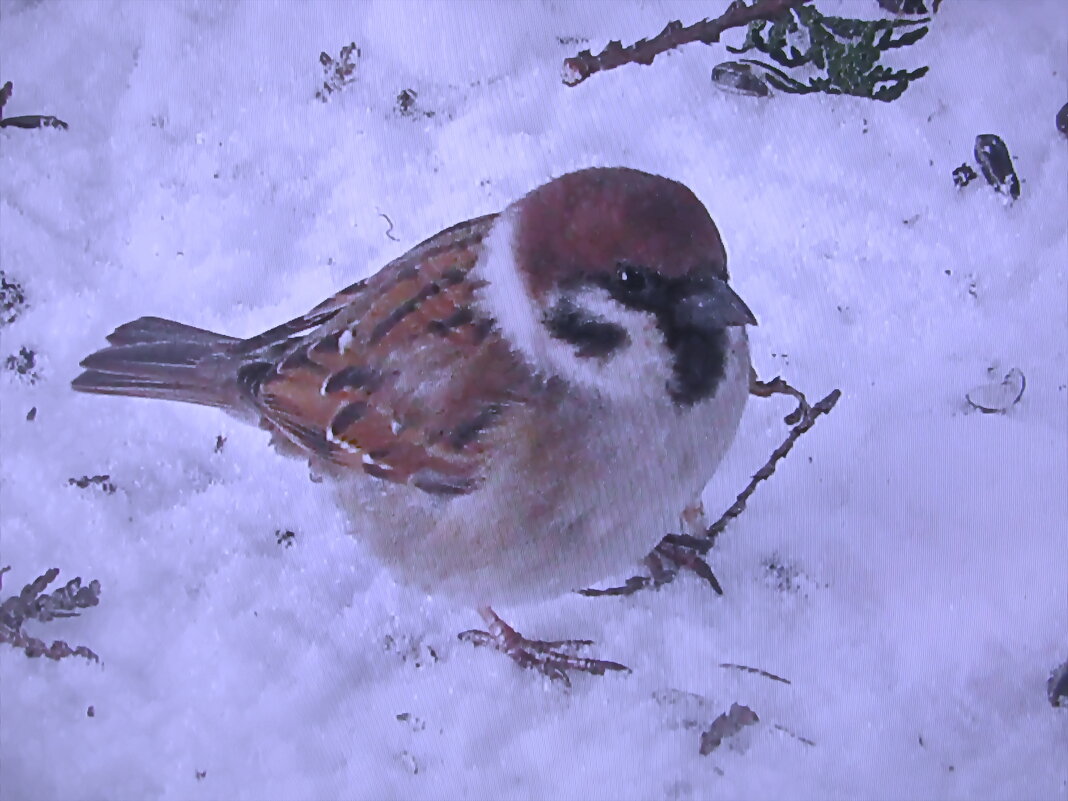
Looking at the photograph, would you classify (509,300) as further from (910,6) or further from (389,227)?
(910,6)

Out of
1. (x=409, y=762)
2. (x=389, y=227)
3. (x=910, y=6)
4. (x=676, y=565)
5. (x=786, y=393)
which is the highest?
(x=910, y=6)

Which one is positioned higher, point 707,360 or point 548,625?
point 707,360

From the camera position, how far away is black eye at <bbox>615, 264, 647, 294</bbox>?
78 centimetres

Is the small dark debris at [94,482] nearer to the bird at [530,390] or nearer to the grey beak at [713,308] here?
the bird at [530,390]

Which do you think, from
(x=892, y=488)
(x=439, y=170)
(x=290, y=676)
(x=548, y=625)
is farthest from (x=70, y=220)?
(x=892, y=488)

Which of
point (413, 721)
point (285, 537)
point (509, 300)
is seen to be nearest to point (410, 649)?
point (413, 721)

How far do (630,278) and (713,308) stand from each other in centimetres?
8

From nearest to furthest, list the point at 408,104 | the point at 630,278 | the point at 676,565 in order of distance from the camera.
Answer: the point at 630,278 < the point at 676,565 < the point at 408,104

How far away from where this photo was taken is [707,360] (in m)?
0.85

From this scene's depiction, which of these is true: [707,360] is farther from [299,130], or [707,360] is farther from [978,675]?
[299,130]

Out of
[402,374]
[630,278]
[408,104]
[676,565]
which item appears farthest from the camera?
[408,104]

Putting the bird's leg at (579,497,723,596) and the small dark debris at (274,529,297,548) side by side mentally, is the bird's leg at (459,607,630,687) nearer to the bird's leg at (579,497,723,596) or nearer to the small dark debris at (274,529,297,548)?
the bird's leg at (579,497,723,596)

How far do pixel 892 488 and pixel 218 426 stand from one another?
76 centimetres

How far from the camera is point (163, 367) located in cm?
104
